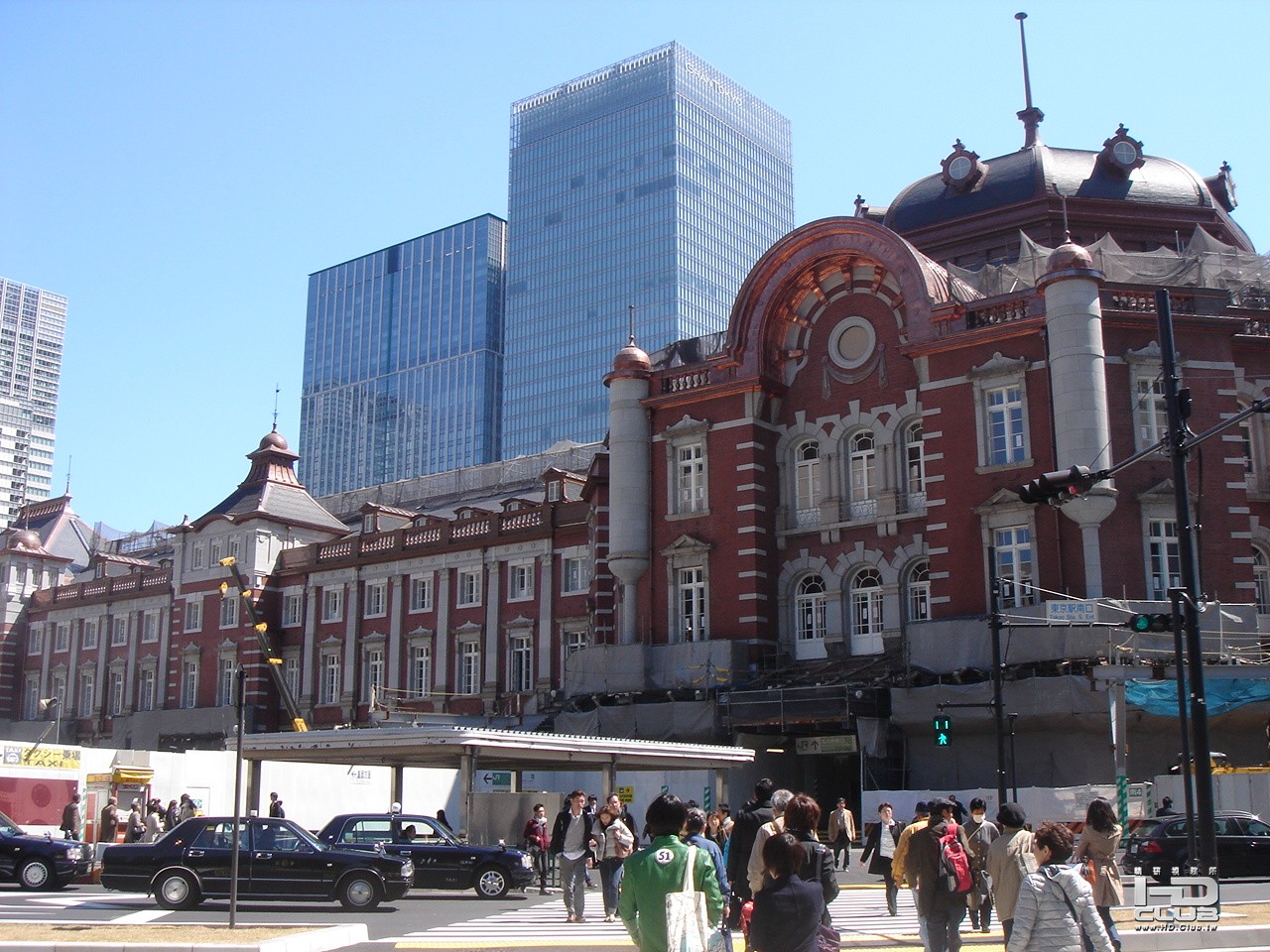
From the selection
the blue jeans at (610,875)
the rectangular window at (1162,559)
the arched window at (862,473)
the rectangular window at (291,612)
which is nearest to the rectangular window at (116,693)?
the rectangular window at (291,612)

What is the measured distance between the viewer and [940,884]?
40.3 feet

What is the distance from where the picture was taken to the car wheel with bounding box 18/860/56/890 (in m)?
24.6

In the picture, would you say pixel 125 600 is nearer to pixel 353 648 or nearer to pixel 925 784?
pixel 353 648

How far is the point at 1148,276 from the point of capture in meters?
39.7

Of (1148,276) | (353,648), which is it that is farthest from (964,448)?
(353,648)

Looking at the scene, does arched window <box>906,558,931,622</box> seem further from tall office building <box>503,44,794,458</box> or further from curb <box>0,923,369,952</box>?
tall office building <box>503,44,794,458</box>

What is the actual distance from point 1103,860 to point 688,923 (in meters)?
5.73

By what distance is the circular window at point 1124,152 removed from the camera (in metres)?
44.6

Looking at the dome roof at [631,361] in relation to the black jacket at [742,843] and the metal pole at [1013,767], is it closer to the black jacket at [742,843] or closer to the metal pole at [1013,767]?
the metal pole at [1013,767]

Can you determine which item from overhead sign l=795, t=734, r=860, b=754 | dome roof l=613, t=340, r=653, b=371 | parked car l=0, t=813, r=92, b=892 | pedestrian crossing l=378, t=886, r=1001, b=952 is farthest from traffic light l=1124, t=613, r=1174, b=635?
dome roof l=613, t=340, r=653, b=371

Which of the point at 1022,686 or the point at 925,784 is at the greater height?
the point at 1022,686

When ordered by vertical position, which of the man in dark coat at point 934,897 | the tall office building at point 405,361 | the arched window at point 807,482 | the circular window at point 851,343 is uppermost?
the tall office building at point 405,361

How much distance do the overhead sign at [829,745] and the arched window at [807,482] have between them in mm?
6830

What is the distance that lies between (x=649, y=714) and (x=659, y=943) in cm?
3154
